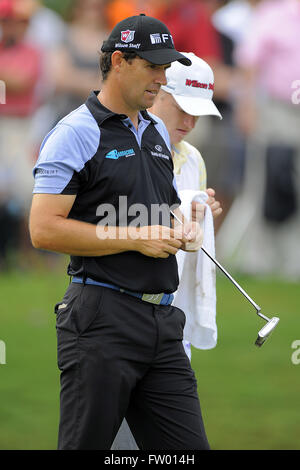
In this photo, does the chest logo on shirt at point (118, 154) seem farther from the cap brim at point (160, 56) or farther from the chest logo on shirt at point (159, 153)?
the cap brim at point (160, 56)

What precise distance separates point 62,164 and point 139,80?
17.3 inches

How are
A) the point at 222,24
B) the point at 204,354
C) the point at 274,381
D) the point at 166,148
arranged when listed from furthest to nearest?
the point at 222,24
the point at 204,354
the point at 274,381
the point at 166,148

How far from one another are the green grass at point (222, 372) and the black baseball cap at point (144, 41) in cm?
269

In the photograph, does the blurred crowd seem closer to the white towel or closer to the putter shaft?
the white towel

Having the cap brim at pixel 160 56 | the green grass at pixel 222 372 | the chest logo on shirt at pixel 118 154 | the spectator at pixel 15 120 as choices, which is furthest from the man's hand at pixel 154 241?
the spectator at pixel 15 120

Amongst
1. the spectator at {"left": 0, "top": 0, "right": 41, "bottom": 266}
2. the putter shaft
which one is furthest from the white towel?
the spectator at {"left": 0, "top": 0, "right": 41, "bottom": 266}

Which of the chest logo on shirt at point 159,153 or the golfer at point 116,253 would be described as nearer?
the golfer at point 116,253

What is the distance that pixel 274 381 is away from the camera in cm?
679

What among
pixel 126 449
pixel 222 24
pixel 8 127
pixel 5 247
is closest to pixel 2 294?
pixel 5 247

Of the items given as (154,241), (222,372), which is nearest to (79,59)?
(222,372)

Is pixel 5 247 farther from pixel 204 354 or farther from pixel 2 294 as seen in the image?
pixel 204 354

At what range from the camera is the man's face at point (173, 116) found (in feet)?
13.7

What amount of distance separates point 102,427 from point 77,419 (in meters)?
0.09

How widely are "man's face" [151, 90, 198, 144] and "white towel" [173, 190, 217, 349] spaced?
29 centimetres
